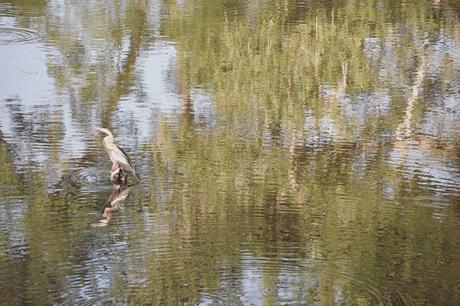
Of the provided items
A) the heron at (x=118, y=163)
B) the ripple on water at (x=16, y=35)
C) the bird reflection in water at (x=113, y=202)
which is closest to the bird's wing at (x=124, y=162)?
the heron at (x=118, y=163)

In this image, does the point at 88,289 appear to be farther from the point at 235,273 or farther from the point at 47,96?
the point at 47,96

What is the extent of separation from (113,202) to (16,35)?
826 centimetres

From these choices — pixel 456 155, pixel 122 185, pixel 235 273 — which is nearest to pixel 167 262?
pixel 235 273

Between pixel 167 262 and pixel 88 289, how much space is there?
742 mm

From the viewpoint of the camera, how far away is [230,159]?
1133 cm

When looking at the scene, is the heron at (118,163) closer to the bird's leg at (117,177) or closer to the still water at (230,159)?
the bird's leg at (117,177)

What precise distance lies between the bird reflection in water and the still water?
0.02 meters

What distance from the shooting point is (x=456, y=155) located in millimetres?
11891

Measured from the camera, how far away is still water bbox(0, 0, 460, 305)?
8.16 metres

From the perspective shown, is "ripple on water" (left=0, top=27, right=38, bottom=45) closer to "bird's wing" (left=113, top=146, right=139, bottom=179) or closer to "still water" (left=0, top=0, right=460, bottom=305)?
"still water" (left=0, top=0, right=460, bottom=305)

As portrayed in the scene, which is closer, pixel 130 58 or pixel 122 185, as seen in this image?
pixel 122 185

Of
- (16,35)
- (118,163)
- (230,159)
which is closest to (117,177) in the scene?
(118,163)

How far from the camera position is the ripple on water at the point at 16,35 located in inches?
673

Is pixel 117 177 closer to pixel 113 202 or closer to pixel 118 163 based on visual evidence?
pixel 118 163
